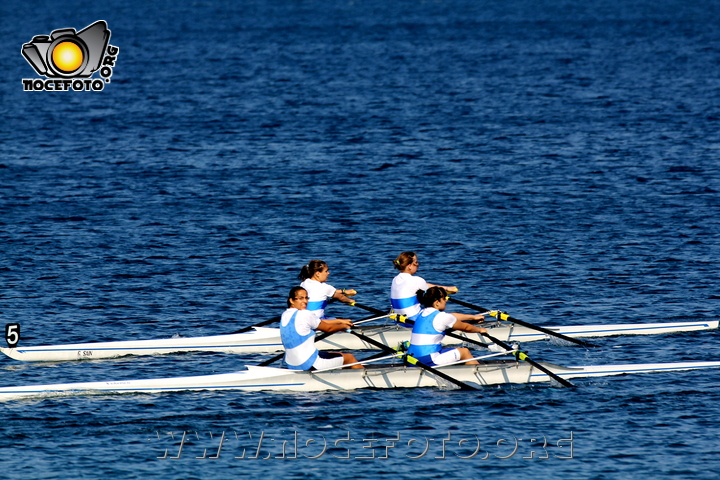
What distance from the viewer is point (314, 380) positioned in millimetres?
19969

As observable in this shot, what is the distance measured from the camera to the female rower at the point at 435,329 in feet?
65.2

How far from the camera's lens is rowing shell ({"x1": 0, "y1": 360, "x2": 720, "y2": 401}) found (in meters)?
19.8

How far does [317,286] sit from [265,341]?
7.56 feet

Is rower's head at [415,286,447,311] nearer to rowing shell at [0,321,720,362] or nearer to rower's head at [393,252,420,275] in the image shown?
rower's head at [393,252,420,275]

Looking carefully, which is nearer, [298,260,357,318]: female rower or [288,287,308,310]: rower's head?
[288,287,308,310]: rower's head

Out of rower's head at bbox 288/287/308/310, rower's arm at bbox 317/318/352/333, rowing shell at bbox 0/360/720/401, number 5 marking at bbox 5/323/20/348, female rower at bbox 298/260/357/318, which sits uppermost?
female rower at bbox 298/260/357/318

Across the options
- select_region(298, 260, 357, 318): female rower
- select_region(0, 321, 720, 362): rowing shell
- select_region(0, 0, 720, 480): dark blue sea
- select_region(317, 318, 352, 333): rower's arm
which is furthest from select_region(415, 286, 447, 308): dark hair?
select_region(0, 321, 720, 362): rowing shell

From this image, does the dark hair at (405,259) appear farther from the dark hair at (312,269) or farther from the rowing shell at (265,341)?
the rowing shell at (265,341)

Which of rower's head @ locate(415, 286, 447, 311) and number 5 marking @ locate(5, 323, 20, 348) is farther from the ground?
rower's head @ locate(415, 286, 447, 311)

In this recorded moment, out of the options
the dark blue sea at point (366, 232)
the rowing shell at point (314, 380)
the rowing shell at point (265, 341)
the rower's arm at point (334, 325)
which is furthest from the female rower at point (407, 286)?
the dark blue sea at point (366, 232)

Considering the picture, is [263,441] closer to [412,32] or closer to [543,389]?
[543,389]

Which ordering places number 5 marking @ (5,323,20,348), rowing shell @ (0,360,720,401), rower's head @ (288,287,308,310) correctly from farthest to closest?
number 5 marking @ (5,323,20,348), rowing shell @ (0,360,720,401), rower's head @ (288,287,308,310)

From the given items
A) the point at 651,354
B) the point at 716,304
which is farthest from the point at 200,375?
the point at 716,304

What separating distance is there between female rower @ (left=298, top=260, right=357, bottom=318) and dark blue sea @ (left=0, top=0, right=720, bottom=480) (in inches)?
78.1
